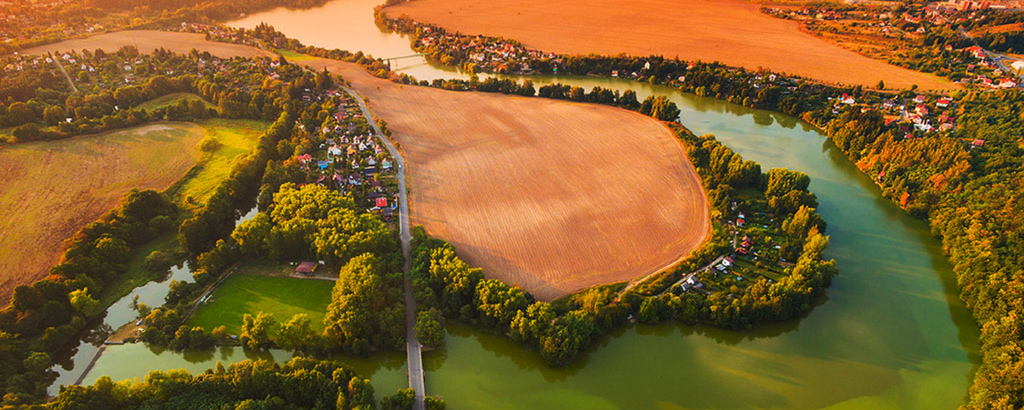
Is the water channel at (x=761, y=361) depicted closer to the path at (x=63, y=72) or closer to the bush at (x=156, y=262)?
the bush at (x=156, y=262)

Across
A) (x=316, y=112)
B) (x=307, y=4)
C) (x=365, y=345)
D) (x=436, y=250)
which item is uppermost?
(x=307, y=4)

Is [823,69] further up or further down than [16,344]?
further up

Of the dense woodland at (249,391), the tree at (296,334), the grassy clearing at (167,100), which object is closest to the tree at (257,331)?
the tree at (296,334)

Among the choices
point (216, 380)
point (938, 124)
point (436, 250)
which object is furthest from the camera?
point (938, 124)

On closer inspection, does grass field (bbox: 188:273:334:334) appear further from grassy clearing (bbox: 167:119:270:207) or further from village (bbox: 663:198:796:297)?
village (bbox: 663:198:796:297)

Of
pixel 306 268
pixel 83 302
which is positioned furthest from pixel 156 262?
pixel 306 268

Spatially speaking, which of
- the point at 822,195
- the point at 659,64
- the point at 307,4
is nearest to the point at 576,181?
the point at 822,195

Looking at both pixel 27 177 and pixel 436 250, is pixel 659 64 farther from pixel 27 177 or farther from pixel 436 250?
pixel 27 177
